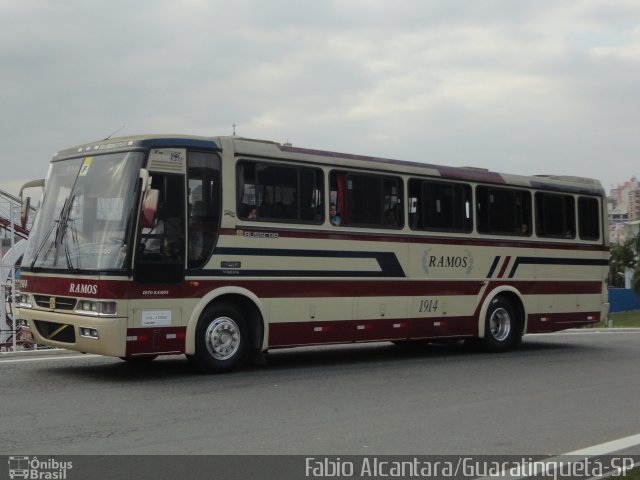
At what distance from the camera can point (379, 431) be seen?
26.3ft

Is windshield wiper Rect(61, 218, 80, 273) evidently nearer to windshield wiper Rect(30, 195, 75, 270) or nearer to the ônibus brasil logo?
windshield wiper Rect(30, 195, 75, 270)

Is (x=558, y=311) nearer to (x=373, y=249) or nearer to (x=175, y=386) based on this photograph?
(x=373, y=249)

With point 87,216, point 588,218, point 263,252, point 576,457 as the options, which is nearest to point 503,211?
point 588,218

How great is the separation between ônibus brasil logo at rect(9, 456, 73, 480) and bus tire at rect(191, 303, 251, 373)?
15.6ft

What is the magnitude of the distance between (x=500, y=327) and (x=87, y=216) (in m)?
8.15

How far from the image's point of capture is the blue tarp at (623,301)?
68.6 m

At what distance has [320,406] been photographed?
369 inches

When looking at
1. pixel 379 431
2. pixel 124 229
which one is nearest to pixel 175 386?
pixel 124 229

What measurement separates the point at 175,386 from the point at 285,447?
3.63m

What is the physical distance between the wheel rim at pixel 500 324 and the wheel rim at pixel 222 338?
5.83 m

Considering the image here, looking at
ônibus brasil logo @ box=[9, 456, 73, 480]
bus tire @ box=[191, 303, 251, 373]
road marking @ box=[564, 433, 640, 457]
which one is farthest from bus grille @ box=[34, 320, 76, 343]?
road marking @ box=[564, 433, 640, 457]

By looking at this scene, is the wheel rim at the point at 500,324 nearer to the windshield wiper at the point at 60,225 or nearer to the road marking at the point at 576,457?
the road marking at the point at 576,457

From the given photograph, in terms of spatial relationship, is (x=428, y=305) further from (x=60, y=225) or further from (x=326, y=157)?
(x=60, y=225)

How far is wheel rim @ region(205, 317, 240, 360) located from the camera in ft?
37.8
